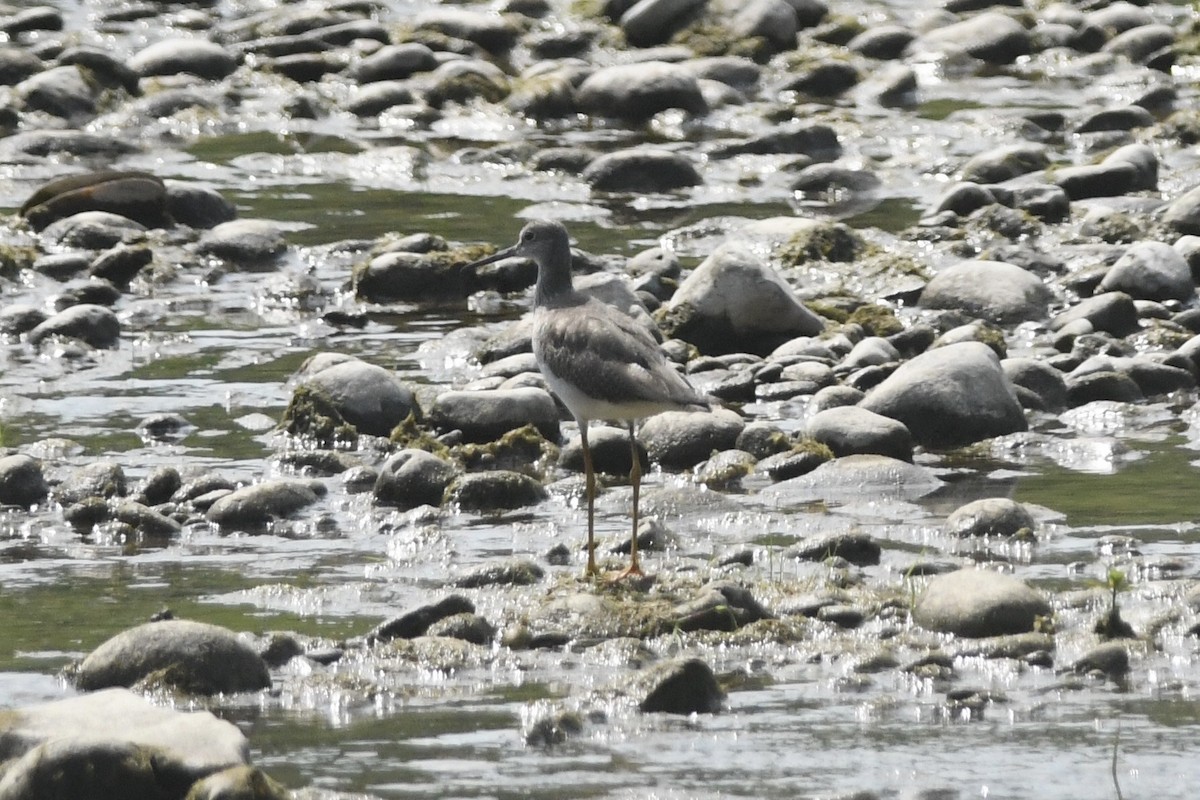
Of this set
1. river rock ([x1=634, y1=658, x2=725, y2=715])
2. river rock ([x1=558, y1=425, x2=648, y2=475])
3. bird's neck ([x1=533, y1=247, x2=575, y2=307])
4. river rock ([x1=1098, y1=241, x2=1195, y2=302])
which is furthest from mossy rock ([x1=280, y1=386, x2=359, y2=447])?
river rock ([x1=1098, y1=241, x2=1195, y2=302])

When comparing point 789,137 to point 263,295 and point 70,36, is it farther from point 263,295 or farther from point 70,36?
point 70,36

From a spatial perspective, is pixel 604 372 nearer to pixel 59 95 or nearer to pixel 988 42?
pixel 59 95

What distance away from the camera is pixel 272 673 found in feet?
24.6

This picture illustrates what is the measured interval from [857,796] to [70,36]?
20.7 m

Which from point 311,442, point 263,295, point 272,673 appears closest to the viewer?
point 272,673

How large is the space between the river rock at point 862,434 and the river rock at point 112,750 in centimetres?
519

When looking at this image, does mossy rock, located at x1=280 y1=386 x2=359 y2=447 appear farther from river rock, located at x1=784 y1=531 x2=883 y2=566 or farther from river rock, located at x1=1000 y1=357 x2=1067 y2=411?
river rock, located at x1=1000 y1=357 x2=1067 y2=411

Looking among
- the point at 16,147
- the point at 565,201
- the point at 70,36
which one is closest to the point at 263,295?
the point at 565,201

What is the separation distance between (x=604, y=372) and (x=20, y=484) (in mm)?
3163

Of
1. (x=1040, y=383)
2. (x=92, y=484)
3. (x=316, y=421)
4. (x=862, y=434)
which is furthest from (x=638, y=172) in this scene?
(x=92, y=484)

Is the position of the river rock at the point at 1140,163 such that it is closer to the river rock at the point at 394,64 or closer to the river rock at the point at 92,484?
the river rock at the point at 394,64

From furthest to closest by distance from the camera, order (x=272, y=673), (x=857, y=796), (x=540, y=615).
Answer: (x=540, y=615) < (x=272, y=673) < (x=857, y=796)

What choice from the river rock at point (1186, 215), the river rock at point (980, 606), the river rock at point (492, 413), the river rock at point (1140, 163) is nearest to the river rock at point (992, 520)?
the river rock at point (980, 606)

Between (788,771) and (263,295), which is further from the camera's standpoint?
(263,295)
